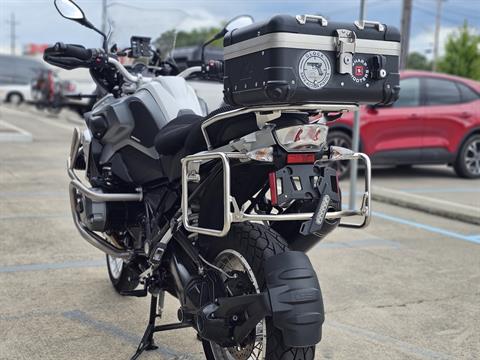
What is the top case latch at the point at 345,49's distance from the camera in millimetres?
2381

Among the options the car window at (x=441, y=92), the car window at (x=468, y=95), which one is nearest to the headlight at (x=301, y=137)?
the car window at (x=441, y=92)

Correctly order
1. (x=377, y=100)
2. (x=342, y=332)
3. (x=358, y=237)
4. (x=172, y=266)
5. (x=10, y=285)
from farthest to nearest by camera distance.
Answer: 1. (x=358, y=237)
2. (x=10, y=285)
3. (x=342, y=332)
4. (x=172, y=266)
5. (x=377, y=100)

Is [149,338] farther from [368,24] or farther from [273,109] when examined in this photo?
[368,24]

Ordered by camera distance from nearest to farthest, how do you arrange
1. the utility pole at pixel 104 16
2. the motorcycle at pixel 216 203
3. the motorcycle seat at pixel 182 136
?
the motorcycle at pixel 216 203 → the motorcycle seat at pixel 182 136 → the utility pole at pixel 104 16

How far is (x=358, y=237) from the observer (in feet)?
20.2

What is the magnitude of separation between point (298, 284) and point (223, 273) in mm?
458

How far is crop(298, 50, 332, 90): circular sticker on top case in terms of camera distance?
2.33 m

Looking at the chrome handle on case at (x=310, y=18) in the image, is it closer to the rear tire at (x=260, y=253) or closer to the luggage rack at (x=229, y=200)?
the luggage rack at (x=229, y=200)

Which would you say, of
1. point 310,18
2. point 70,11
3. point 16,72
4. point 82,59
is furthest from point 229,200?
point 16,72

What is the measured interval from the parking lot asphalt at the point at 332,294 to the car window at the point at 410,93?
3216 millimetres

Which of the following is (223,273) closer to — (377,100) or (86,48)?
(377,100)

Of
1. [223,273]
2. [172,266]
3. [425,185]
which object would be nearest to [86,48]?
[172,266]

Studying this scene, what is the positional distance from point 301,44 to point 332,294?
256 centimetres

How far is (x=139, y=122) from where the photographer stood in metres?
3.42
